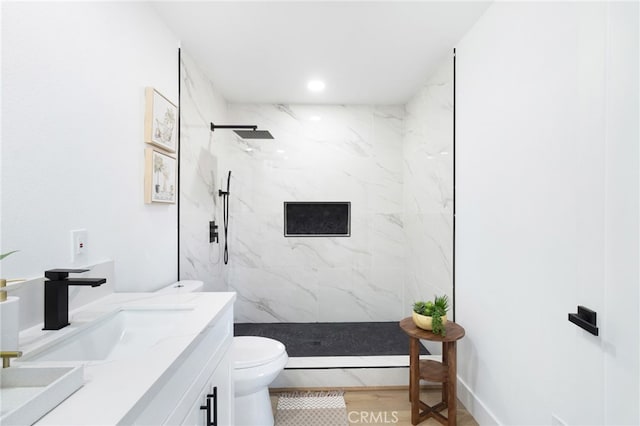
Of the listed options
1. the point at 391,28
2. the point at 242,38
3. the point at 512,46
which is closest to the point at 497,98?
the point at 512,46

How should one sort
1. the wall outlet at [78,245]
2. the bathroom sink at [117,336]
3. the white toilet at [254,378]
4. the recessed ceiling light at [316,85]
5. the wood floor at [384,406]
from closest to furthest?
the bathroom sink at [117,336], the wall outlet at [78,245], the white toilet at [254,378], the wood floor at [384,406], the recessed ceiling light at [316,85]

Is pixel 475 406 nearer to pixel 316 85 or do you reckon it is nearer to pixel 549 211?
pixel 549 211

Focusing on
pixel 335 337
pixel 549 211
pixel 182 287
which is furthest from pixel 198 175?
pixel 549 211

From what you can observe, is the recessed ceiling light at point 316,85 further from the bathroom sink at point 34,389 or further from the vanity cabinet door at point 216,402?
the bathroom sink at point 34,389

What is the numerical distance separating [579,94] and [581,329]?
0.87 m

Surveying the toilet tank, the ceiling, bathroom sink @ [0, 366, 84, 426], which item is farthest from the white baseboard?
the ceiling

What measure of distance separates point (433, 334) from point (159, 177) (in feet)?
5.99

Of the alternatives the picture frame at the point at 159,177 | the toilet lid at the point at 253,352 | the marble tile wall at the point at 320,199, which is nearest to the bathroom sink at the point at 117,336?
the toilet lid at the point at 253,352

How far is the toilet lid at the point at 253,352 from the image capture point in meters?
1.59

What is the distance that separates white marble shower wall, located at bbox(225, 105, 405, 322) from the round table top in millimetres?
1303

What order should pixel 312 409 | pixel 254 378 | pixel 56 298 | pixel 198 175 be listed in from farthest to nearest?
pixel 198 175
pixel 312 409
pixel 254 378
pixel 56 298

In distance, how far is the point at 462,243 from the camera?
6.43ft

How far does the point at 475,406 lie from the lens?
1.78 metres

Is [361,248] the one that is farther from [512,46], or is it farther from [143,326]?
[143,326]
